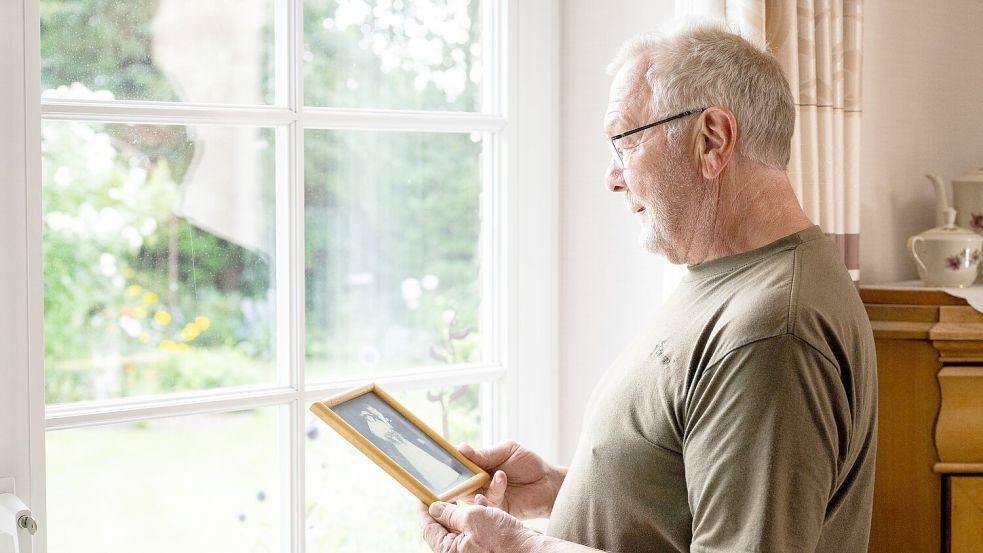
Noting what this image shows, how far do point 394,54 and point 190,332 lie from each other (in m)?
0.64

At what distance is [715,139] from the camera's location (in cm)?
113

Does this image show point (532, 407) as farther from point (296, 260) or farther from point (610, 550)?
point (610, 550)

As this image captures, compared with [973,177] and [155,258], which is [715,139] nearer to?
[155,258]

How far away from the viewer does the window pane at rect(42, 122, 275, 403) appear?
1380 mm

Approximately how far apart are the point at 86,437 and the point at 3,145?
0.47m

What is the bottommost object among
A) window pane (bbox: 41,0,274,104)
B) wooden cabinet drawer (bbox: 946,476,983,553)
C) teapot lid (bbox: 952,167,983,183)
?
wooden cabinet drawer (bbox: 946,476,983,553)

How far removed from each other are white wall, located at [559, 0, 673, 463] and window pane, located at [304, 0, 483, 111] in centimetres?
21

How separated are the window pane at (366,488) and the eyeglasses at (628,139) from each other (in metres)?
0.73

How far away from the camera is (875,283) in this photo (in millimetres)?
2158

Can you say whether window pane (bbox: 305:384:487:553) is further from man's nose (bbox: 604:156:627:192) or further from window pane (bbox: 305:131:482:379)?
man's nose (bbox: 604:156:627:192)

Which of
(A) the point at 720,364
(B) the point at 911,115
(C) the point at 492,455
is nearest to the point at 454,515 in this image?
(C) the point at 492,455

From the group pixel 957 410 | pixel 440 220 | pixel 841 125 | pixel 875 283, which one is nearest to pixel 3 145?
pixel 440 220

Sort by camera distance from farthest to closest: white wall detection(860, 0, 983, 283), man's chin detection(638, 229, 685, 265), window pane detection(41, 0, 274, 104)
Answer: white wall detection(860, 0, 983, 283)
window pane detection(41, 0, 274, 104)
man's chin detection(638, 229, 685, 265)

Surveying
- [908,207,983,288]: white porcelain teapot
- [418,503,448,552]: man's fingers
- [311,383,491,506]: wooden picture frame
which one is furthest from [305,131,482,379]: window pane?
[908,207,983,288]: white porcelain teapot
